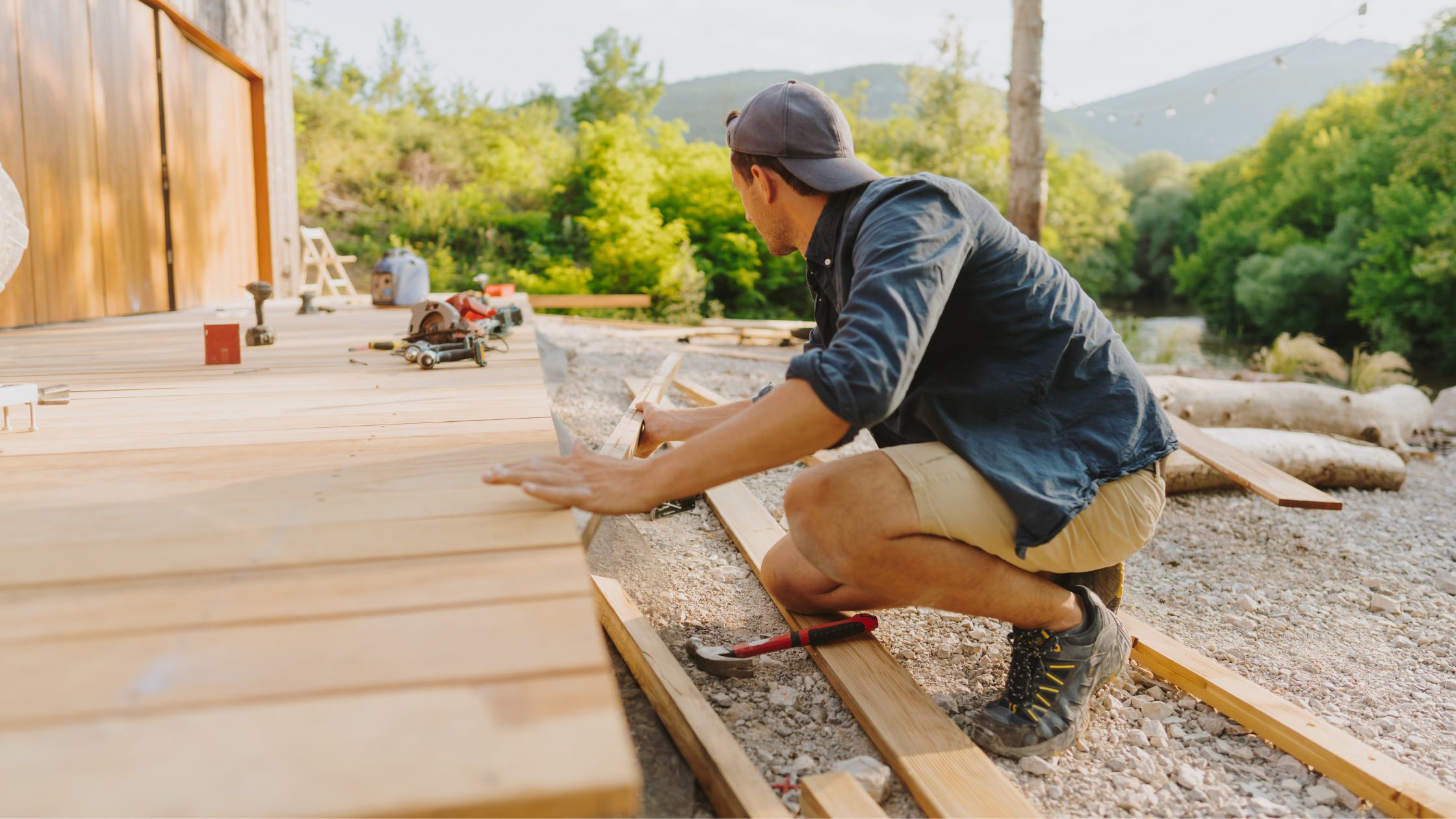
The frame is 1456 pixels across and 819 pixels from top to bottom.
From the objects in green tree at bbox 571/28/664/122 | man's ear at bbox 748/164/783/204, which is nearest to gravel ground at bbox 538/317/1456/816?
man's ear at bbox 748/164/783/204

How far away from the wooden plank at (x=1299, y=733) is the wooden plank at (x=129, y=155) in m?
6.39

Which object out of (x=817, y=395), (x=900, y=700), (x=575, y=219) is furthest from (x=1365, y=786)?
(x=575, y=219)

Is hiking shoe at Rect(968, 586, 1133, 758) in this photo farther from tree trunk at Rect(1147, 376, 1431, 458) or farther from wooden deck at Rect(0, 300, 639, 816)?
tree trunk at Rect(1147, 376, 1431, 458)

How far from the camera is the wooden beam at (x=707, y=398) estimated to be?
4102 mm

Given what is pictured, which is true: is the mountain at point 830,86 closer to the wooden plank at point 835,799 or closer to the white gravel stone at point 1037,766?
the white gravel stone at point 1037,766

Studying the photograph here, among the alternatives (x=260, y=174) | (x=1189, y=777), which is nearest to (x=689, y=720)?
(x=1189, y=777)

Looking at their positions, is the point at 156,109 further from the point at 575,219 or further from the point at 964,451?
the point at 575,219

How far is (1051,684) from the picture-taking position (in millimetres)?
1960

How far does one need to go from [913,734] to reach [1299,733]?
826 millimetres

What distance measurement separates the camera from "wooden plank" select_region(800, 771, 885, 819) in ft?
4.95

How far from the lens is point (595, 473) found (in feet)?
4.83

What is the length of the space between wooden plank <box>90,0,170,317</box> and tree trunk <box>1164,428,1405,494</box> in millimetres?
6715

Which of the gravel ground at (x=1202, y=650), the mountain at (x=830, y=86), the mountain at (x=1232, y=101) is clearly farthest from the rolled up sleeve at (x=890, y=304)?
the mountain at (x=1232, y=101)

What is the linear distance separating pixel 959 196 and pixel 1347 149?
107 feet
